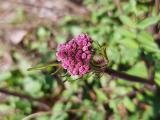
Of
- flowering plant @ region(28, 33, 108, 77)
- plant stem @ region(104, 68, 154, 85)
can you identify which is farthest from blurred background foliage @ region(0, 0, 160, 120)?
flowering plant @ region(28, 33, 108, 77)

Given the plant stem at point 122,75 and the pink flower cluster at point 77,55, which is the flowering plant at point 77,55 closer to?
the pink flower cluster at point 77,55

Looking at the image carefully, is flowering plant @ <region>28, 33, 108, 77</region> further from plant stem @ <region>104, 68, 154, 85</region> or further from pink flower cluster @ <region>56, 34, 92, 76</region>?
plant stem @ <region>104, 68, 154, 85</region>

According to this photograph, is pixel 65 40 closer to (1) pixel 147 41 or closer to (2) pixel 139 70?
(2) pixel 139 70

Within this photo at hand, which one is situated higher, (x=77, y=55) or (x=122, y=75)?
(x=77, y=55)

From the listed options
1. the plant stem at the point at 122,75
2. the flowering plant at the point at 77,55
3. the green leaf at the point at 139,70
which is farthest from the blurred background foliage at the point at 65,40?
the flowering plant at the point at 77,55

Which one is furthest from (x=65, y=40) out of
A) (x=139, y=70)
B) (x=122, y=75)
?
(x=122, y=75)

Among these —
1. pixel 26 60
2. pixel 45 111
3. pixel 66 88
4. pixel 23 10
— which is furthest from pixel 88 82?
pixel 23 10

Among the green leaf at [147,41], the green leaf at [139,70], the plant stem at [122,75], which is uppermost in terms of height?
the green leaf at [147,41]
